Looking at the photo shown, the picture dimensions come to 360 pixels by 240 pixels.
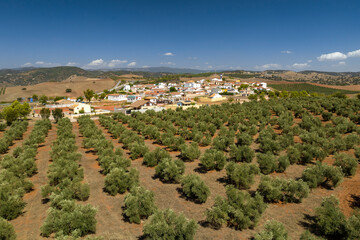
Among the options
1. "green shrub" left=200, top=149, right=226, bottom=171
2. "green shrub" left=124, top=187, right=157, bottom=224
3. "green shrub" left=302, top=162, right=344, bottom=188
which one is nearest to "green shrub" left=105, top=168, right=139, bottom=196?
"green shrub" left=124, top=187, right=157, bottom=224

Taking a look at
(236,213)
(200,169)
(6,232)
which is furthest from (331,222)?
(6,232)

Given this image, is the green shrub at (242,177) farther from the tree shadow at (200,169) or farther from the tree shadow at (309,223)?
the tree shadow at (309,223)

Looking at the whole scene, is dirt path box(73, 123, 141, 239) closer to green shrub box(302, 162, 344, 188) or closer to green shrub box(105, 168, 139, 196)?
green shrub box(105, 168, 139, 196)

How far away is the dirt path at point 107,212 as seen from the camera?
9930 millimetres

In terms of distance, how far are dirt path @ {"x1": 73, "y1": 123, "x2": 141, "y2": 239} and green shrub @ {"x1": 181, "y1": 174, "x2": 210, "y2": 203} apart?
13.0 ft

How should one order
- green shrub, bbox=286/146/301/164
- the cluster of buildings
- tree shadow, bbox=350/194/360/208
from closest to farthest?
tree shadow, bbox=350/194/360/208 → green shrub, bbox=286/146/301/164 → the cluster of buildings

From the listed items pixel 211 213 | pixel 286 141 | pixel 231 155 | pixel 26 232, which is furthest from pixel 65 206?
pixel 286 141

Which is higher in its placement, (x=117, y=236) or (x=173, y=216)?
(x=173, y=216)

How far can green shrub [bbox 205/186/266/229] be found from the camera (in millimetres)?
9938

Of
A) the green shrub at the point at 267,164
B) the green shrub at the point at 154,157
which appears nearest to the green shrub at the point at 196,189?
the green shrub at the point at 154,157

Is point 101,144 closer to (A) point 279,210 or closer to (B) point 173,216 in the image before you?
(B) point 173,216

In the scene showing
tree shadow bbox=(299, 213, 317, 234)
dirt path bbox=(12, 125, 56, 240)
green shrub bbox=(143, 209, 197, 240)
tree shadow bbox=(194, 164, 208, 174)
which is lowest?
dirt path bbox=(12, 125, 56, 240)

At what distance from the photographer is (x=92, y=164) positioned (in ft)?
65.5

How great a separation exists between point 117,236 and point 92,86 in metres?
171
